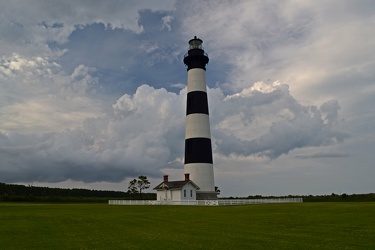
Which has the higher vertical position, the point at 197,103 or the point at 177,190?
the point at 197,103

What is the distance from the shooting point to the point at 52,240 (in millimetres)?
15312

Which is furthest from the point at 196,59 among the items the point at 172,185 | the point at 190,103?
the point at 172,185

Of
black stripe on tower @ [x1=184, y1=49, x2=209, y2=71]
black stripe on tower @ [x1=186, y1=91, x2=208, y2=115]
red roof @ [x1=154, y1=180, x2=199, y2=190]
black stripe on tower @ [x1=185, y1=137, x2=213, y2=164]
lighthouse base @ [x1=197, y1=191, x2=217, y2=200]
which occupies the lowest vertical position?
lighthouse base @ [x1=197, y1=191, x2=217, y2=200]

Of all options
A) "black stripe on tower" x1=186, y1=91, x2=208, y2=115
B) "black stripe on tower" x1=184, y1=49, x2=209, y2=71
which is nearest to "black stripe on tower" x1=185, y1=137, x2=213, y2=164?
"black stripe on tower" x1=186, y1=91, x2=208, y2=115

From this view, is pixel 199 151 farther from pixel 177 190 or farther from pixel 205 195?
pixel 205 195

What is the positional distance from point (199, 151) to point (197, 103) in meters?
6.89

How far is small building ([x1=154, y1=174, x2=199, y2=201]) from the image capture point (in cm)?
5153

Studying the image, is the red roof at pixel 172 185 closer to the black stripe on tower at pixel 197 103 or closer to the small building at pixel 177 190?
the small building at pixel 177 190

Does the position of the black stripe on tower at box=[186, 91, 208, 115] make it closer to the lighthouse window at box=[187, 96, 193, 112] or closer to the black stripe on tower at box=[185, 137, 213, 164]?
the lighthouse window at box=[187, 96, 193, 112]

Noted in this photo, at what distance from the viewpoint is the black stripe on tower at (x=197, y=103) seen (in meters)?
52.5

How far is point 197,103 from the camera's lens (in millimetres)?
52656

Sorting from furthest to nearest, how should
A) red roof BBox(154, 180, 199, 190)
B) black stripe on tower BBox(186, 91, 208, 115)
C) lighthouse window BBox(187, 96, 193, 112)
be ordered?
lighthouse window BBox(187, 96, 193, 112) < black stripe on tower BBox(186, 91, 208, 115) < red roof BBox(154, 180, 199, 190)

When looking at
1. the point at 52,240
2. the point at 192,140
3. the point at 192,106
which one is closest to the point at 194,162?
the point at 192,140

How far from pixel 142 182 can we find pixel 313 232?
66.1 meters
